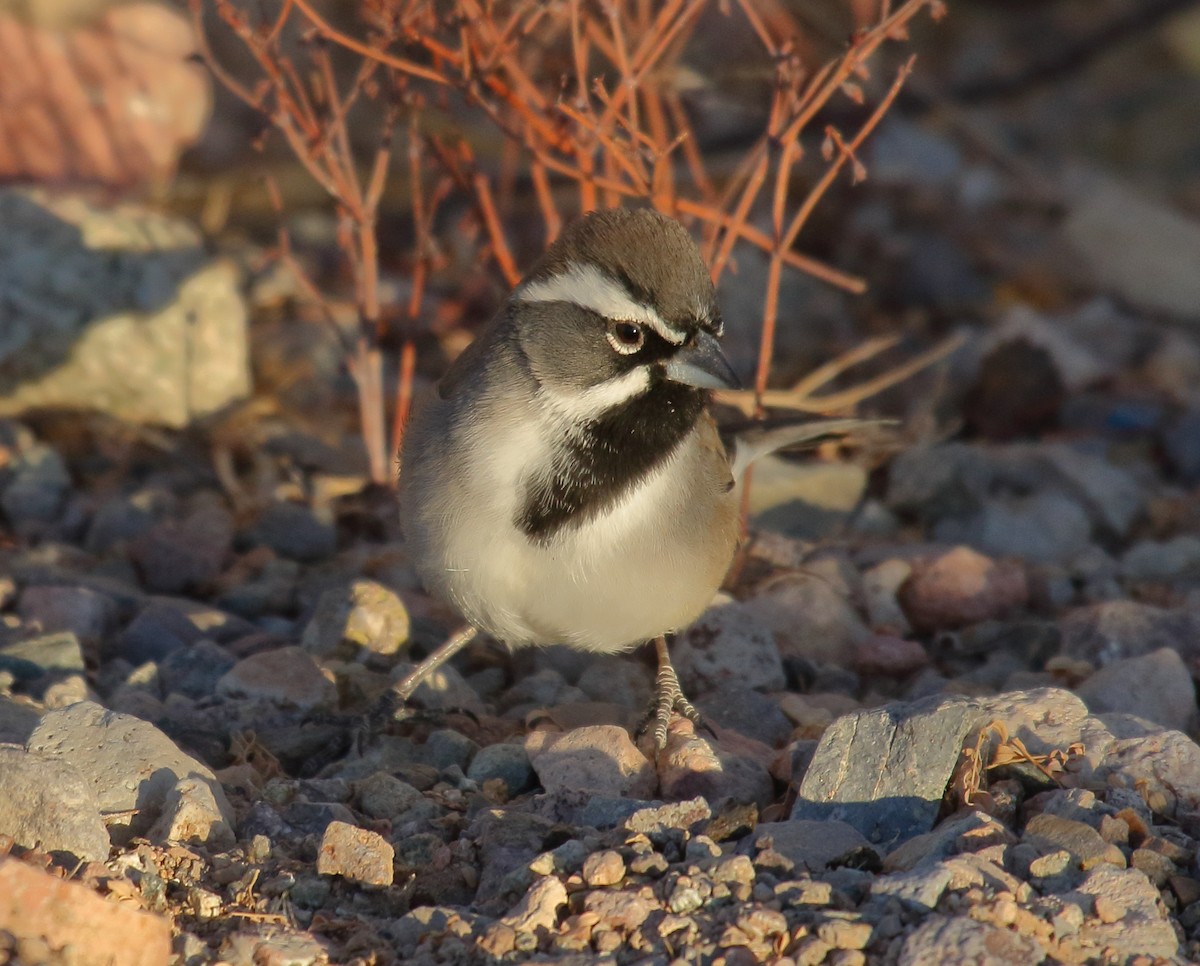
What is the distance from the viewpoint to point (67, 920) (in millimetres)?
3139

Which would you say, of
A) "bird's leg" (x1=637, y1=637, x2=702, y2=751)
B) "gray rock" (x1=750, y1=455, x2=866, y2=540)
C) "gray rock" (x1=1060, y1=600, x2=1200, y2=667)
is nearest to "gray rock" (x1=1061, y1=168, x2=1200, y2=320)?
"gray rock" (x1=750, y1=455, x2=866, y2=540)

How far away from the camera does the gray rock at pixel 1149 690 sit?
4879mm

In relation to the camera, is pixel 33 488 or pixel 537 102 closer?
pixel 537 102

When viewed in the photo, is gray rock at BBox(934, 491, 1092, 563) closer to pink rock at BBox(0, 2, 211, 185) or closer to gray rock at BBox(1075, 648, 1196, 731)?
gray rock at BBox(1075, 648, 1196, 731)

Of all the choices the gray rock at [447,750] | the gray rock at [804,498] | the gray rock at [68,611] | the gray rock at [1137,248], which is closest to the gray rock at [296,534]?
the gray rock at [68,611]

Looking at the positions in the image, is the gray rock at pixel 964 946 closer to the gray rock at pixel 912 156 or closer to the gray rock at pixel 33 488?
the gray rock at pixel 33 488

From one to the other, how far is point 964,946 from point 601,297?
221 centimetres

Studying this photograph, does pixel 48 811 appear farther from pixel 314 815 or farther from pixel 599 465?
pixel 599 465

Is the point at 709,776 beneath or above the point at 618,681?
above

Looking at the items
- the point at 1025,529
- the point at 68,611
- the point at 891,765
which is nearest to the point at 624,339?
the point at 891,765

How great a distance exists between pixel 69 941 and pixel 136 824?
78cm

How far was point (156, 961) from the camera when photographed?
10.5 ft

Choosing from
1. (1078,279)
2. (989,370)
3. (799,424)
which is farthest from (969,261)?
(799,424)

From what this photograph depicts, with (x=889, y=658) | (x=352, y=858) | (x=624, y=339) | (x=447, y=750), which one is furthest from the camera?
(x=889, y=658)
